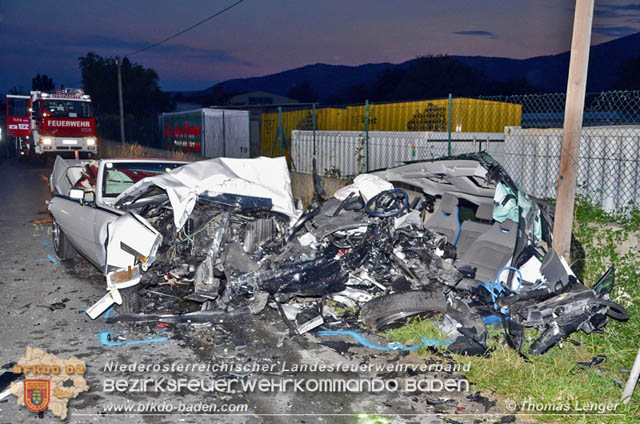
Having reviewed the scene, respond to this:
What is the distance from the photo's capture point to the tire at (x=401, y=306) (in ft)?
15.0

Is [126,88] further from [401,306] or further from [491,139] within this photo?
[401,306]

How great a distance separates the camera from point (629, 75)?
177 ft

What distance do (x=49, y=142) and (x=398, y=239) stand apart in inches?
806

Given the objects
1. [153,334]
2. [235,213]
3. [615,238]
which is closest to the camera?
[153,334]

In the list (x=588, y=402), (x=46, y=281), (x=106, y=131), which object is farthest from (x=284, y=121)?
(x=106, y=131)

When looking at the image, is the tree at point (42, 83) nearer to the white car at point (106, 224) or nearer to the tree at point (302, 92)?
the tree at point (302, 92)

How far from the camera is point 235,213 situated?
555 cm

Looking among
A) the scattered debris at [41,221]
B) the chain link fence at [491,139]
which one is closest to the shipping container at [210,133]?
the chain link fence at [491,139]

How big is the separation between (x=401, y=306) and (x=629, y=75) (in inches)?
2381

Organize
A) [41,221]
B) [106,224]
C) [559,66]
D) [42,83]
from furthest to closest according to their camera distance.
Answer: [42,83] < [559,66] < [41,221] < [106,224]

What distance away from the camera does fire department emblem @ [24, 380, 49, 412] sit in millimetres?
3510

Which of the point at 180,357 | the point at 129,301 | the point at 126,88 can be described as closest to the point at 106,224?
the point at 129,301

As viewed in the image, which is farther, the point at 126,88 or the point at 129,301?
the point at 126,88

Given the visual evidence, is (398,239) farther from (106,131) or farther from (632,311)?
(106,131)
